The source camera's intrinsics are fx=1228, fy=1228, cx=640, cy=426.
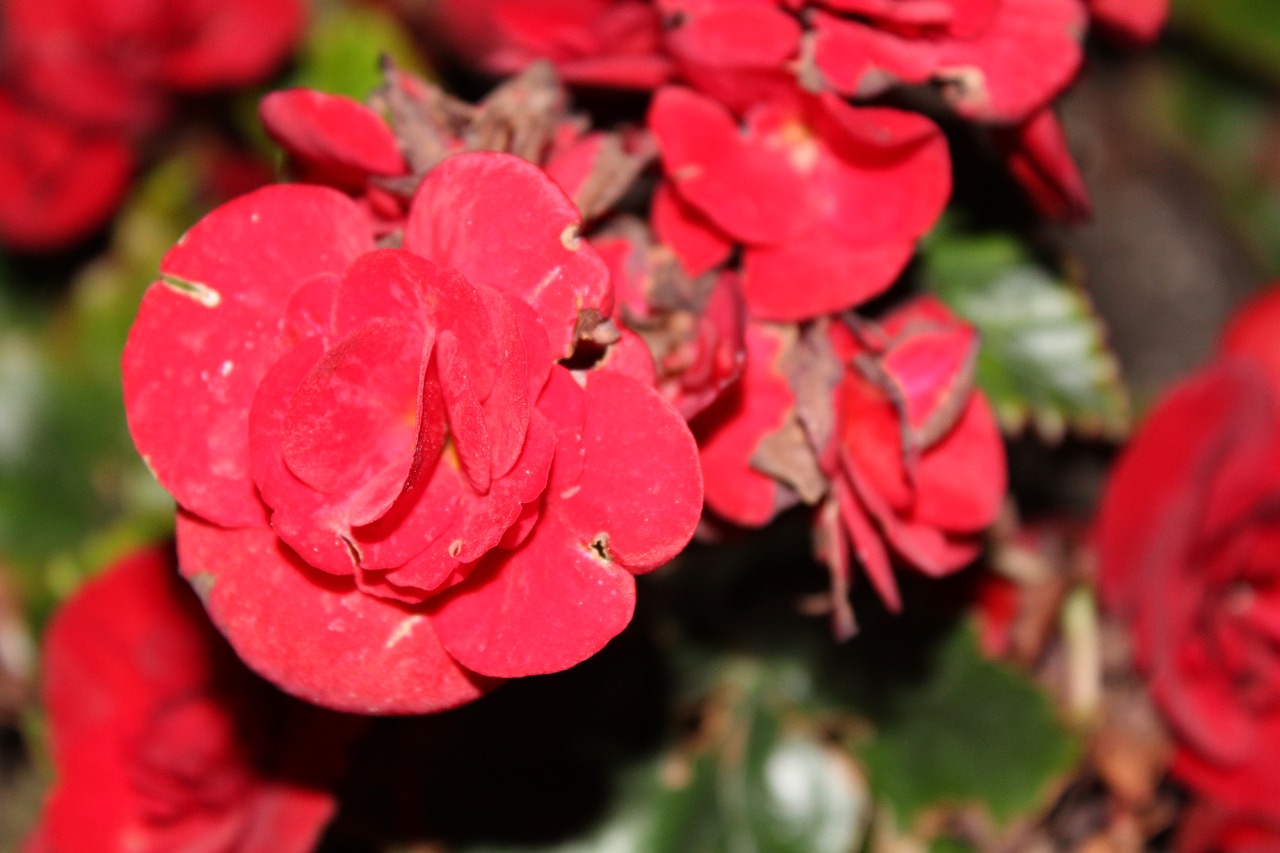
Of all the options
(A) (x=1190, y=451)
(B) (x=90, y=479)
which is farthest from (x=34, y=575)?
(A) (x=1190, y=451)

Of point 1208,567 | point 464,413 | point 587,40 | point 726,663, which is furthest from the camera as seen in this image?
point 726,663

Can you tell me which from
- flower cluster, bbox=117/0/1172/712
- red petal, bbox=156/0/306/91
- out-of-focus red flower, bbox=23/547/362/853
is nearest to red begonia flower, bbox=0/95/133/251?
red petal, bbox=156/0/306/91

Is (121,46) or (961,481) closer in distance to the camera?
(961,481)

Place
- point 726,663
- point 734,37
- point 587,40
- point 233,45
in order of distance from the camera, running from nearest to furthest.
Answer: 1. point 734,37
2. point 587,40
3. point 726,663
4. point 233,45

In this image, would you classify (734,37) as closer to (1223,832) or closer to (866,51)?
(866,51)

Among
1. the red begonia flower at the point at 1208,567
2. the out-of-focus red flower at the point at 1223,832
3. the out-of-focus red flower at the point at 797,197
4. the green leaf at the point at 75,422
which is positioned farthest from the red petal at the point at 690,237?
the green leaf at the point at 75,422

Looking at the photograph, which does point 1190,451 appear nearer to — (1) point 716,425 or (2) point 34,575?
(1) point 716,425

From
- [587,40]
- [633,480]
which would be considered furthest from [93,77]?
[633,480]
